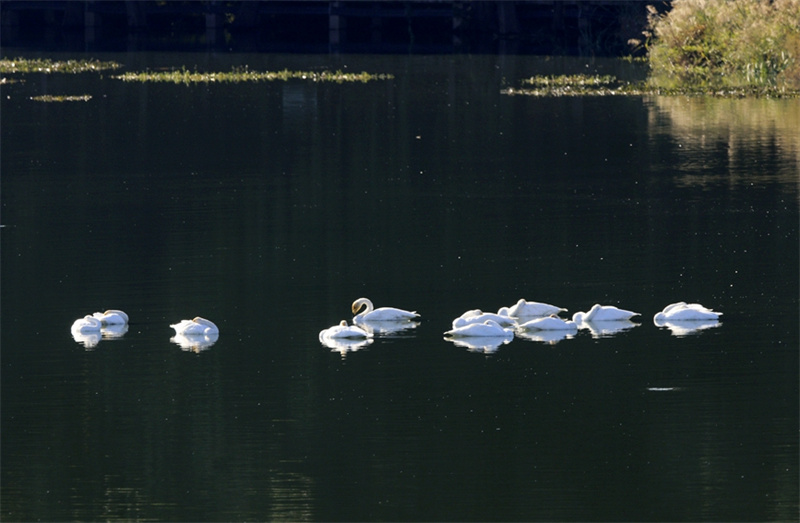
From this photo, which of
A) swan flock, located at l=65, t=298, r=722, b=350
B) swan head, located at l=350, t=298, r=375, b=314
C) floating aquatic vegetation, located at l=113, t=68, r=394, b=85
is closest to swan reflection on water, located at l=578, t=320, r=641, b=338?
swan flock, located at l=65, t=298, r=722, b=350

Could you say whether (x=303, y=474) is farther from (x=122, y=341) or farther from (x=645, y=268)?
(x=645, y=268)

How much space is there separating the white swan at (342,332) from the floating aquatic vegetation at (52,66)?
37.9 metres

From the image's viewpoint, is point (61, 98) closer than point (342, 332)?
No

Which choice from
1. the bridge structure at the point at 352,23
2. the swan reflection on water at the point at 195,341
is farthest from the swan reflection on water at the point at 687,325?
the bridge structure at the point at 352,23

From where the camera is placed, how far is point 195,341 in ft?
55.9

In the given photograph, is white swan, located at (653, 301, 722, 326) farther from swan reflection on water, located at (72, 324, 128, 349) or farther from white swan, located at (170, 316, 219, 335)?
swan reflection on water, located at (72, 324, 128, 349)

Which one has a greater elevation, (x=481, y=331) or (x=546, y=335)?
(x=481, y=331)

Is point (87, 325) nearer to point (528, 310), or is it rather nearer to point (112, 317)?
point (112, 317)

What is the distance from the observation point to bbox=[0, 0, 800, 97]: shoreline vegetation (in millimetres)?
42500

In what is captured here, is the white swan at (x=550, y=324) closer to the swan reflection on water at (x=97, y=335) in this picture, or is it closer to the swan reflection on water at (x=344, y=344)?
the swan reflection on water at (x=344, y=344)

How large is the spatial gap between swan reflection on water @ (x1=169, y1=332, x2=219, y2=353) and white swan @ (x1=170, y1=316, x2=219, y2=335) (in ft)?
0.14

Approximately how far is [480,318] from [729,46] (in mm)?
29655

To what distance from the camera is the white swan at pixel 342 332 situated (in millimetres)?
16827

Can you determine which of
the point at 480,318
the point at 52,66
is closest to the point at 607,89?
the point at 52,66
